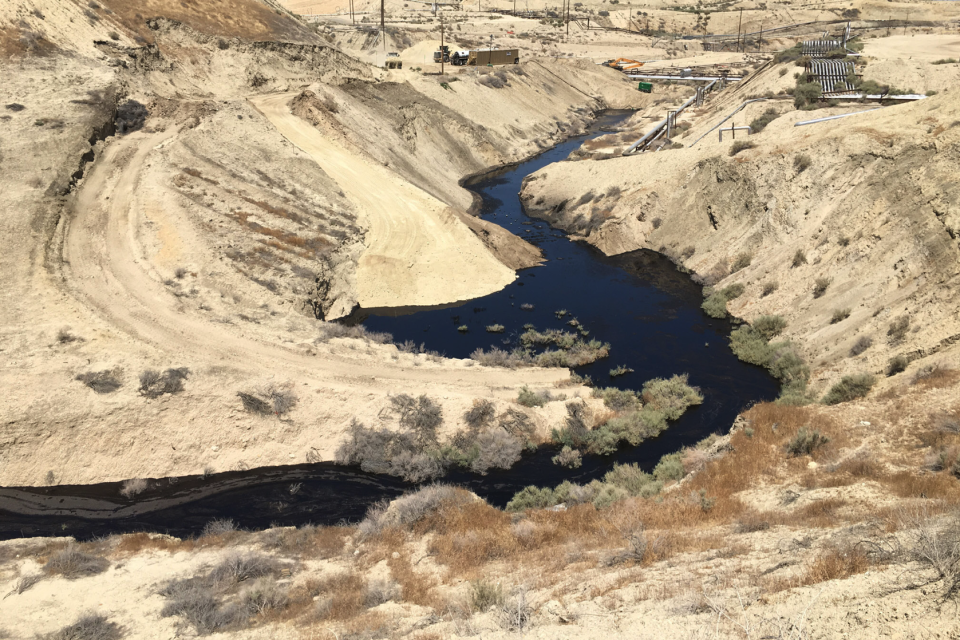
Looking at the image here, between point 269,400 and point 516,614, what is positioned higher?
point 516,614

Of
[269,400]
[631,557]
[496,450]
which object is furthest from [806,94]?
[631,557]

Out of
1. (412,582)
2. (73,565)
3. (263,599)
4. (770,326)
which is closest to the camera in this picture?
(263,599)

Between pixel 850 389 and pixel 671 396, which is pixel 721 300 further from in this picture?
pixel 850 389

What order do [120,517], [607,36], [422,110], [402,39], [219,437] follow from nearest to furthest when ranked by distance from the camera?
1. [120,517]
2. [219,437]
3. [422,110]
4. [402,39]
5. [607,36]

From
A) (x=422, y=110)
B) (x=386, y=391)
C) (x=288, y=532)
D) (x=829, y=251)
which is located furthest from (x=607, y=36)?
(x=288, y=532)

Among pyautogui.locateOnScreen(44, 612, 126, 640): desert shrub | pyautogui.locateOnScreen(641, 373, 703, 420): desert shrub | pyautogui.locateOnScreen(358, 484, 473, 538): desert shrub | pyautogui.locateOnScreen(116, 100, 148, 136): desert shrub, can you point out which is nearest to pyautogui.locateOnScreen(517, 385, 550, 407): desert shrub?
pyautogui.locateOnScreen(641, 373, 703, 420): desert shrub

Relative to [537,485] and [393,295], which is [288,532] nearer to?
[537,485]

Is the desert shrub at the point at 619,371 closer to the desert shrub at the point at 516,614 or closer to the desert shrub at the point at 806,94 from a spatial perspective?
the desert shrub at the point at 516,614
